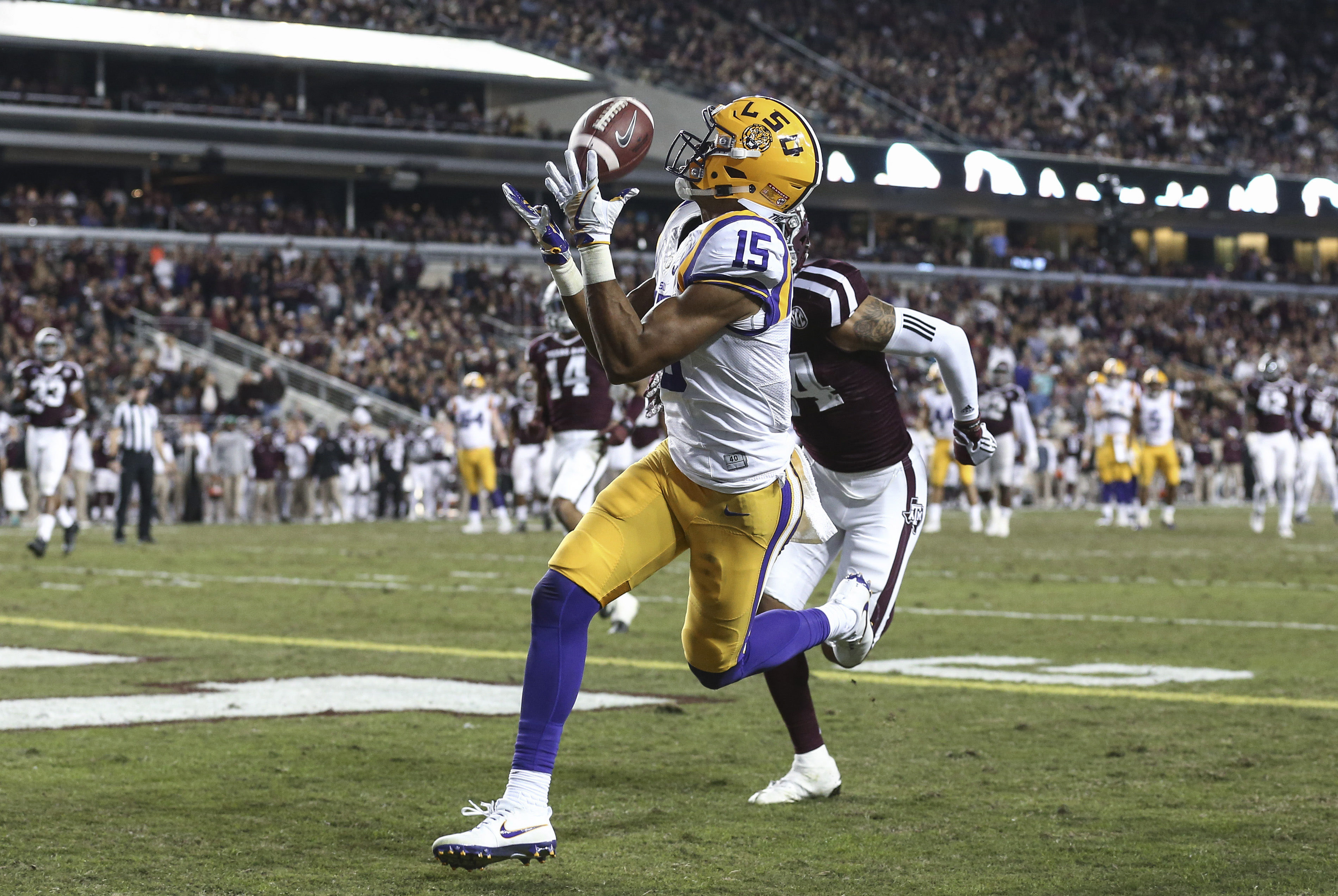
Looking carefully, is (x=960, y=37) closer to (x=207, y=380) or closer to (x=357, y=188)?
(x=357, y=188)

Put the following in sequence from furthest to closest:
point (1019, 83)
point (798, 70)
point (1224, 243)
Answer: point (1224, 243) → point (1019, 83) → point (798, 70)

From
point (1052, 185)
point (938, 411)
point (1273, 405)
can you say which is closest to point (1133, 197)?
point (1052, 185)

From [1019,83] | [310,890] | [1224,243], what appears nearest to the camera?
[310,890]

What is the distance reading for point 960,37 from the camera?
166ft

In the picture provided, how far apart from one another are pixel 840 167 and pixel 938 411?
19254 mm

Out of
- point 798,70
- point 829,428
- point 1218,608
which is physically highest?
point 798,70

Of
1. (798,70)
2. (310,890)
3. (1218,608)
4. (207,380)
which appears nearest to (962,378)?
(310,890)

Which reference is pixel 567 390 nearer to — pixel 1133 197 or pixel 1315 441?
pixel 1315 441

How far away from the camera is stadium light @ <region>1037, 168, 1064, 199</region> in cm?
4381

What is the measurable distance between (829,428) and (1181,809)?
1.55 meters

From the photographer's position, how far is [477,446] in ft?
69.6

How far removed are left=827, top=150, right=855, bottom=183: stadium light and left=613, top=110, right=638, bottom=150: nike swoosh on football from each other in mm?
35497

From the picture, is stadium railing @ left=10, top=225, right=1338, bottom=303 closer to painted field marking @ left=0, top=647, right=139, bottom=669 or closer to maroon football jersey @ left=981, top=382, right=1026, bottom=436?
maroon football jersey @ left=981, top=382, right=1026, bottom=436

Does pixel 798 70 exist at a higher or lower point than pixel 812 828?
higher
